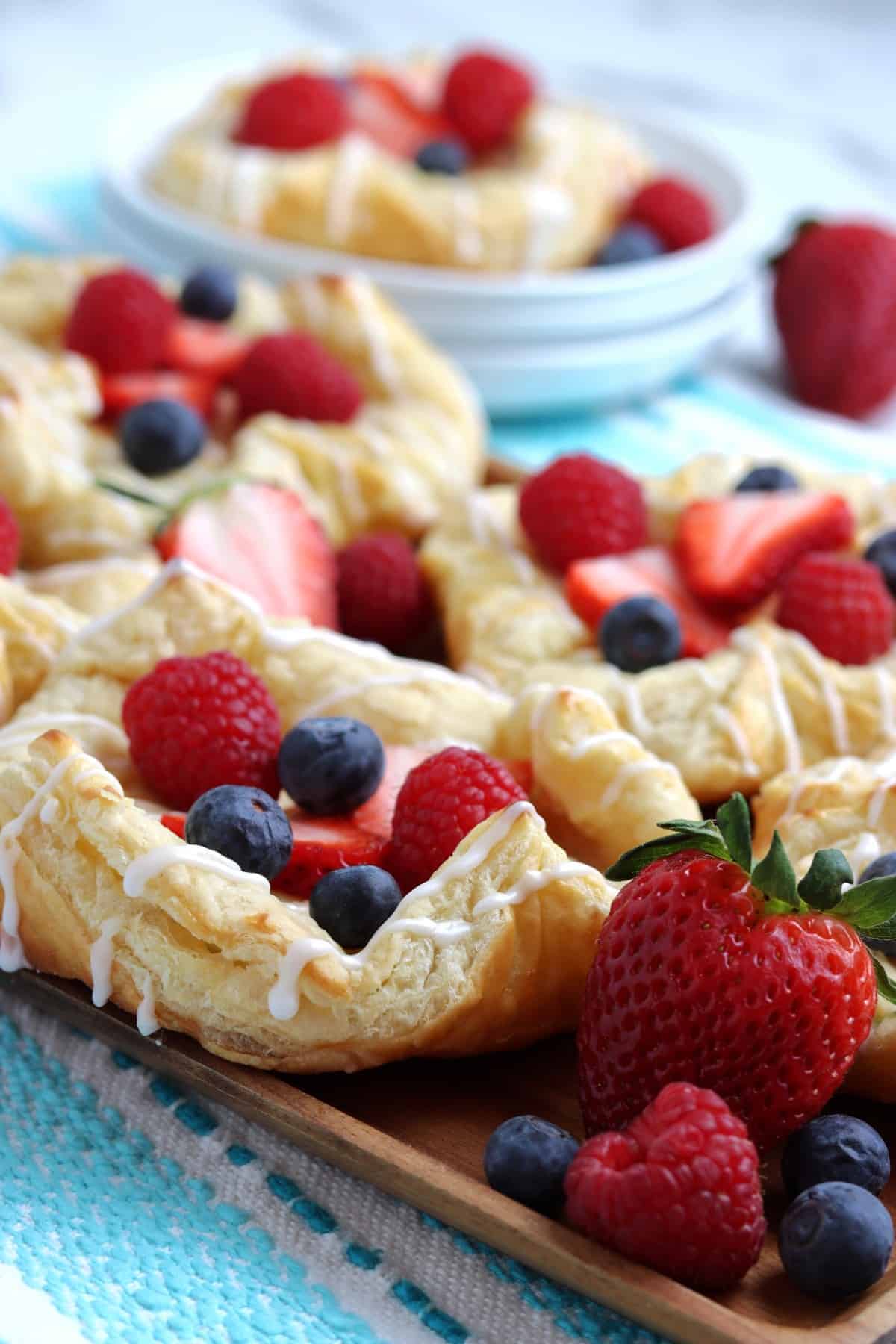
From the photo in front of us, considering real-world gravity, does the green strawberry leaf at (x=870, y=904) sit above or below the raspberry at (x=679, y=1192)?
above

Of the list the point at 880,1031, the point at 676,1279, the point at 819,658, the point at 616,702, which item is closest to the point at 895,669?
the point at 819,658

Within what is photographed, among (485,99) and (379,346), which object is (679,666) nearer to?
(379,346)

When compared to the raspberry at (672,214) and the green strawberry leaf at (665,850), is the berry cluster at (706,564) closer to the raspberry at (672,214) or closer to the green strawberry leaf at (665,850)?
the green strawberry leaf at (665,850)

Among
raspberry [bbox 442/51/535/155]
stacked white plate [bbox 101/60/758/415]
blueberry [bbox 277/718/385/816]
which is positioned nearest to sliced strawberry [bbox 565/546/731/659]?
blueberry [bbox 277/718/385/816]

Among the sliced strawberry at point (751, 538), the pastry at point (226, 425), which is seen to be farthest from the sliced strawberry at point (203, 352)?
the sliced strawberry at point (751, 538)

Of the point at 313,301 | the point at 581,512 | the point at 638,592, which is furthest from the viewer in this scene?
the point at 313,301

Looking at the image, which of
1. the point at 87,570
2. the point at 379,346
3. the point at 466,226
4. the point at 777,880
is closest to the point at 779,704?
the point at 777,880
